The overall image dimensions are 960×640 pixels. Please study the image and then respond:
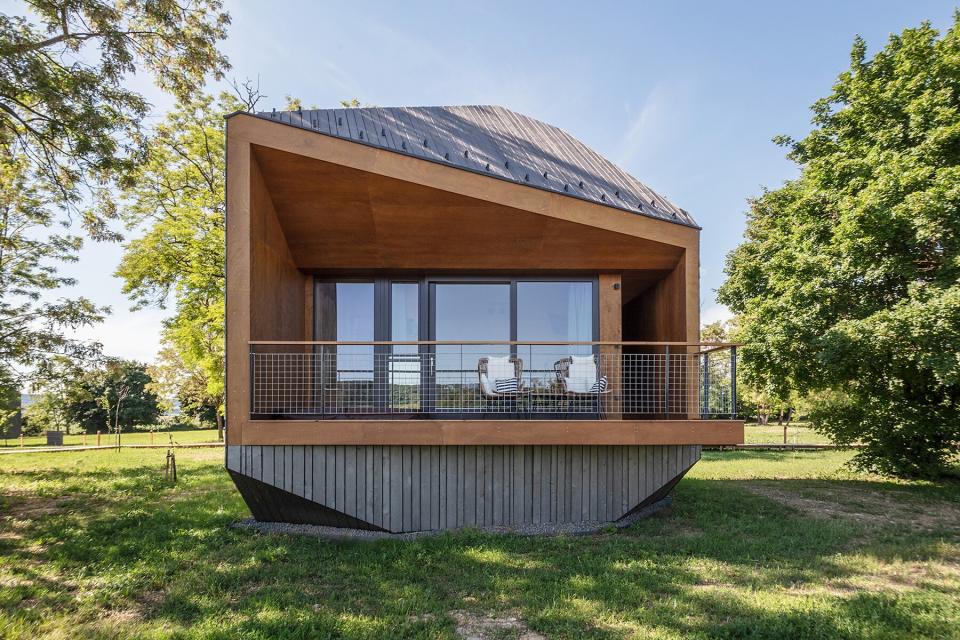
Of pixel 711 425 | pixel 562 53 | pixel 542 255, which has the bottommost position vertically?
pixel 711 425

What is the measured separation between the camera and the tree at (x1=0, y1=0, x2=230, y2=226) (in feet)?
25.4

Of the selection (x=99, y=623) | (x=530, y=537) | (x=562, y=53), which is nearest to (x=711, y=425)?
(x=530, y=537)

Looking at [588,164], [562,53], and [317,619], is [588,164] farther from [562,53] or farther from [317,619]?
[317,619]

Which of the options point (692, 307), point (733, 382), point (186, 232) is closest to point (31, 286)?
point (186, 232)

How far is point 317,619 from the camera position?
4133 mm

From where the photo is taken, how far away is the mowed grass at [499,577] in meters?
4.04

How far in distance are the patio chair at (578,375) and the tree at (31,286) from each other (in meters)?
11.3

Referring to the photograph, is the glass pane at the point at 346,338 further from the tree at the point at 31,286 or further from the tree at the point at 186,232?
the tree at the point at 186,232

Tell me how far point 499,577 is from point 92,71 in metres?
10.6

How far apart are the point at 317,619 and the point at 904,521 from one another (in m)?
8.54

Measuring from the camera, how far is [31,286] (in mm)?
12336

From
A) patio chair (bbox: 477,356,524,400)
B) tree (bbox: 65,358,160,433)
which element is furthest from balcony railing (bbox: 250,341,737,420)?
tree (bbox: 65,358,160,433)

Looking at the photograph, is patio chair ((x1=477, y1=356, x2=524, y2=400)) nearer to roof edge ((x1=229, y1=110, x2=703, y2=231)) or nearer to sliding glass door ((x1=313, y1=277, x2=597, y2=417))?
sliding glass door ((x1=313, y1=277, x2=597, y2=417))

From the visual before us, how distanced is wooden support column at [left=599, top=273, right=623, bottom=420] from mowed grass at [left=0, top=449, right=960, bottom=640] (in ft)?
6.10
